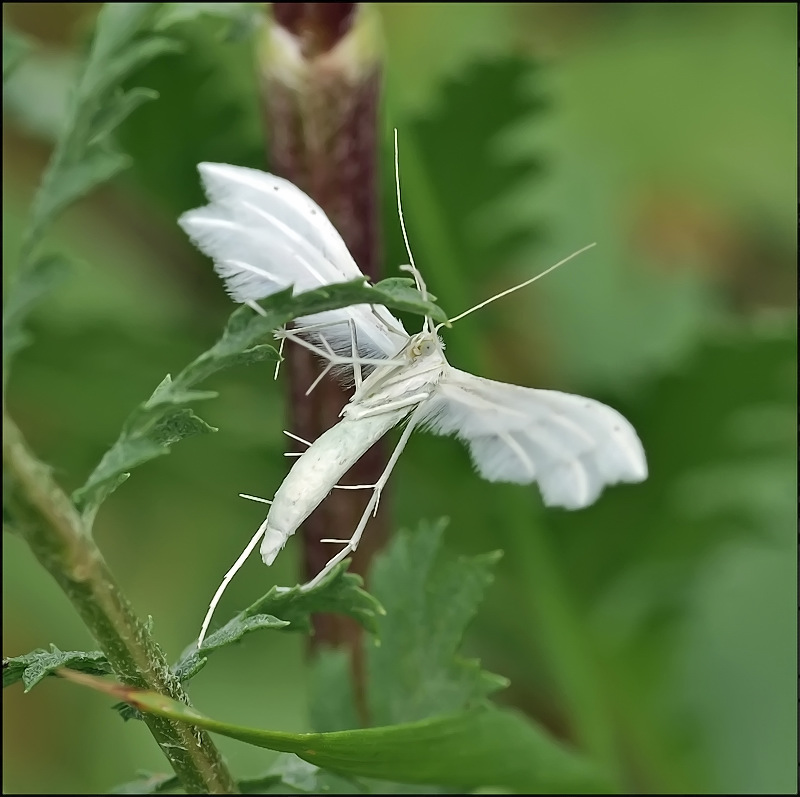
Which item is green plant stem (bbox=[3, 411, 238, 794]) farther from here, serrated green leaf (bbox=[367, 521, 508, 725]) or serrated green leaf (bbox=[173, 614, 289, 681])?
serrated green leaf (bbox=[367, 521, 508, 725])

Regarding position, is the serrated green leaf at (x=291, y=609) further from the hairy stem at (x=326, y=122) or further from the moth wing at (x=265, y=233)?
the hairy stem at (x=326, y=122)

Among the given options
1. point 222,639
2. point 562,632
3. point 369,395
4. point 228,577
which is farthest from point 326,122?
point 562,632

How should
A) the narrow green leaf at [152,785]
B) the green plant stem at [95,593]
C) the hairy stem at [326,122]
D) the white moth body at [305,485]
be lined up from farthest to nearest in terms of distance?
the hairy stem at [326,122]
the white moth body at [305,485]
the narrow green leaf at [152,785]
the green plant stem at [95,593]

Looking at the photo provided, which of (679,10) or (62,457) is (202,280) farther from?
(679,10)

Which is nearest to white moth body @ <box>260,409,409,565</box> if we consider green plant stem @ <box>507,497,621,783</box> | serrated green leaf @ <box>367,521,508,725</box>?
serrated green leaf @ <box>367,521,508,725</box>

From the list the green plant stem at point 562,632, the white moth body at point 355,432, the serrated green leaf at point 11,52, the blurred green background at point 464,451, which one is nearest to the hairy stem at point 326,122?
the white moth body at point 355,432

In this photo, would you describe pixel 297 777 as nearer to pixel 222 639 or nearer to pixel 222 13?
pixel 222 639
